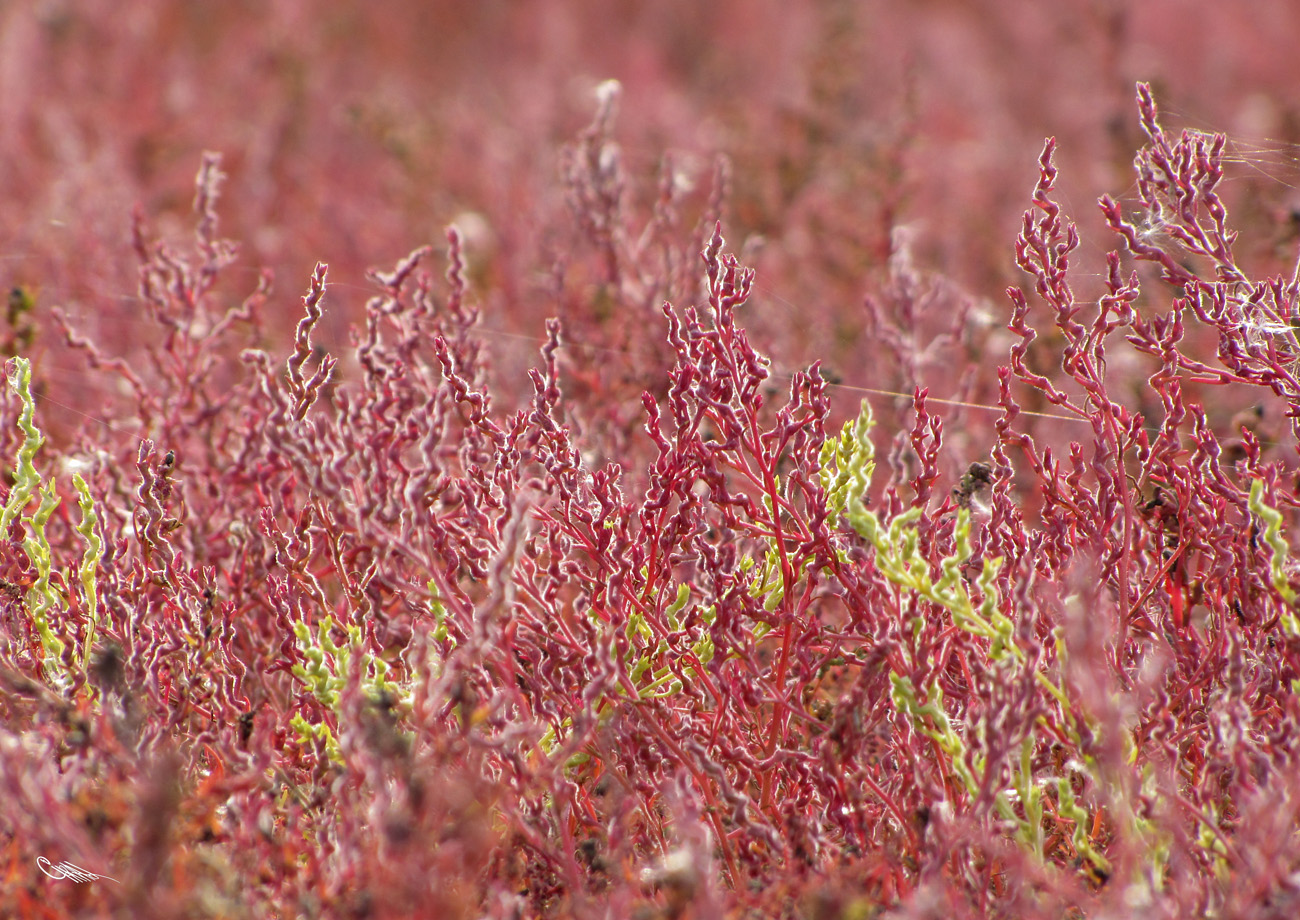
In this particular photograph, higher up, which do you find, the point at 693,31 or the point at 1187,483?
the point at 693,31

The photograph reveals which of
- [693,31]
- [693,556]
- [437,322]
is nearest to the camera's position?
[693,556]

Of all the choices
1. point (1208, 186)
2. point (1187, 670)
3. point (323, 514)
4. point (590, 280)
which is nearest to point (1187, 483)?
point (1187, 670)

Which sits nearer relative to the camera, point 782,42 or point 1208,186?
point 1208,186

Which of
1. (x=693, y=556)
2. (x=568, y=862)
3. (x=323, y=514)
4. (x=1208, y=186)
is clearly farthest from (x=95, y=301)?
(x=1208, y=186)

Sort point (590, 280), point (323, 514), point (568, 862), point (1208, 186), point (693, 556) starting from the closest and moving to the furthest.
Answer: point (568, 862) → point (323, 514) → point (1208, 186) → point (693, 556) → point (590, 280)

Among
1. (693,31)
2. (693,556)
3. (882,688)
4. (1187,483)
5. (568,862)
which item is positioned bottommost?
(568,862)

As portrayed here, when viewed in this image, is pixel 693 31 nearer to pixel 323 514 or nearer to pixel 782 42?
pixel 782 42

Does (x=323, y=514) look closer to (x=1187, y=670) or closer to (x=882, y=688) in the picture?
(x=882, y=688)
